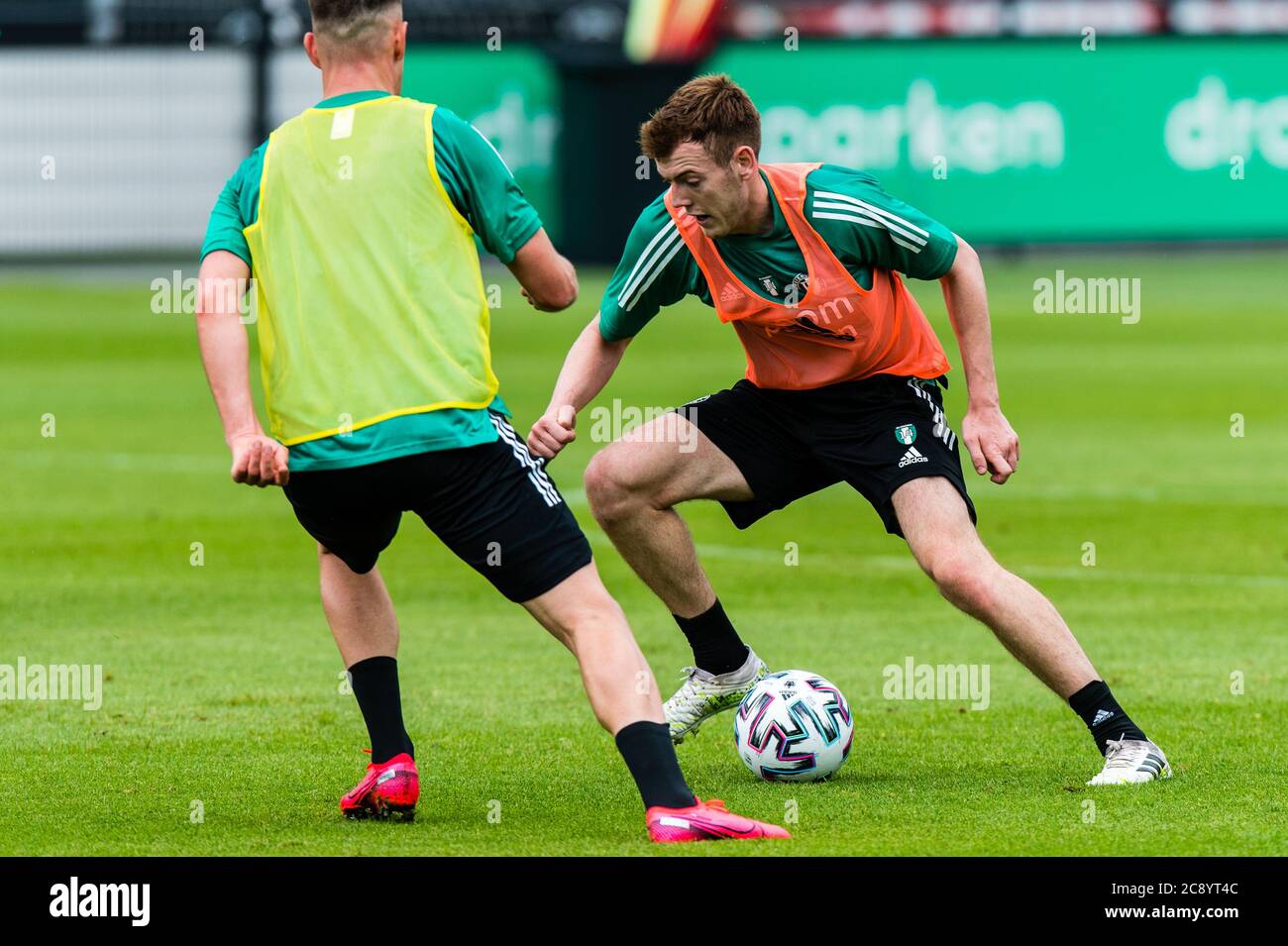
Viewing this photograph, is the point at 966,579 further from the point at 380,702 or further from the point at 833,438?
the point at 380,702

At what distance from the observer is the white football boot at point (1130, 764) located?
643cm

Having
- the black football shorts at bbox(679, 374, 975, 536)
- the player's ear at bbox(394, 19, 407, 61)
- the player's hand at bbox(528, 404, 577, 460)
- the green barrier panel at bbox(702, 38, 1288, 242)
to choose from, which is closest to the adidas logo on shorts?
the black football shorts at bbox(679, 374, 975, 536)

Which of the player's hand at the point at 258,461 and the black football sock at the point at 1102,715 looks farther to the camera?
the black football sock at the point at 1102,715

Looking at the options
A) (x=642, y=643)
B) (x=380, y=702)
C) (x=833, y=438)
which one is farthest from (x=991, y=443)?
(x=642, y=643)

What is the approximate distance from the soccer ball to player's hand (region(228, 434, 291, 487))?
2.08m

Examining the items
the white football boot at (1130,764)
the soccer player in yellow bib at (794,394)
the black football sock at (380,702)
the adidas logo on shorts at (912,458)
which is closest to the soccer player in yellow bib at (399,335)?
the soccer player in yellow bib at (794,394)

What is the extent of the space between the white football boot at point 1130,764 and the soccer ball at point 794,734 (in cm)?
82

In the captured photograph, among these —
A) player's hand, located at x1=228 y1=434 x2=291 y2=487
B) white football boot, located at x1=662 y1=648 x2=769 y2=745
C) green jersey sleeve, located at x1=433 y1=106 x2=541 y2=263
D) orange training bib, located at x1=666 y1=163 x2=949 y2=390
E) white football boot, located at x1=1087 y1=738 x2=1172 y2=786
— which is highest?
green jersey sleeve, located at x1=433 y1=106 x2=541 y2=263

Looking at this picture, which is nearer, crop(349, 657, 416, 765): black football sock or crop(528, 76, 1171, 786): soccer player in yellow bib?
crop(349, 657, 416, 765): black football sock

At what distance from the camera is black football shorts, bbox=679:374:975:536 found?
271 inches

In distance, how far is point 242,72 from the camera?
33.7 metres

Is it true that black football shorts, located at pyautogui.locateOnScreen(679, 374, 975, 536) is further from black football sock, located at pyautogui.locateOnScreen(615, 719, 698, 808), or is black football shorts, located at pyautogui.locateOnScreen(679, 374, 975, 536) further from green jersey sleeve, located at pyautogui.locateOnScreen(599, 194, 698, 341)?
black football sock, located at pyautogui.locateOnScreen(615, 719, 698, 808)

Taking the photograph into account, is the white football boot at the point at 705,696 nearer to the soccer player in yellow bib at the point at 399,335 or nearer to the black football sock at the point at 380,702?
the black football sock at the point at 380,702
